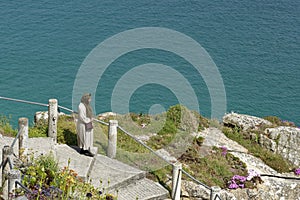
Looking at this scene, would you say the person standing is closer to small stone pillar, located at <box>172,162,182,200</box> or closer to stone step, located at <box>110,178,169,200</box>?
stone step, located at <box>110,178,169,200</box>

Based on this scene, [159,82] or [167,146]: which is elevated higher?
[159,82]

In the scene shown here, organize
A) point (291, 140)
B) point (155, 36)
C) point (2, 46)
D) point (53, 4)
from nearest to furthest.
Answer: point (291, 140)
point (2, 46)
point (155, 36)
point (53, 4)

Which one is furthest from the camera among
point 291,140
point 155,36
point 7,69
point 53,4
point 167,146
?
point 53,4

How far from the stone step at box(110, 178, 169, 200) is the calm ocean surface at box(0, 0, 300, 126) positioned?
55.6 ft

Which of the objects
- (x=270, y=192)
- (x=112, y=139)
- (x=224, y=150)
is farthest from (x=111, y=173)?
(x=270, y=192)

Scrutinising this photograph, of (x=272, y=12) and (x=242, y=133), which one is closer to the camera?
(x=242, y=133)

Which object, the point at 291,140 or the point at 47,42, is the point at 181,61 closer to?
the point at 47,42

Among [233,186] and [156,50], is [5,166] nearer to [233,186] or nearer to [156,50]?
[233,186]

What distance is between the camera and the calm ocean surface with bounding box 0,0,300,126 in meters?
32.7

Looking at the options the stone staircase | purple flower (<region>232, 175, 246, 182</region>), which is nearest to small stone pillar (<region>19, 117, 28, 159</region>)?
the stone staircase

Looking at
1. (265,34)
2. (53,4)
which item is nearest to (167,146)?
(265,34)

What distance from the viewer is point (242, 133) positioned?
1977 centimetres

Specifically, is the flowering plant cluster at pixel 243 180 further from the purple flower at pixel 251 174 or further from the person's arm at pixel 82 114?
the person's arm at pixel 82 114

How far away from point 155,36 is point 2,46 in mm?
11675
